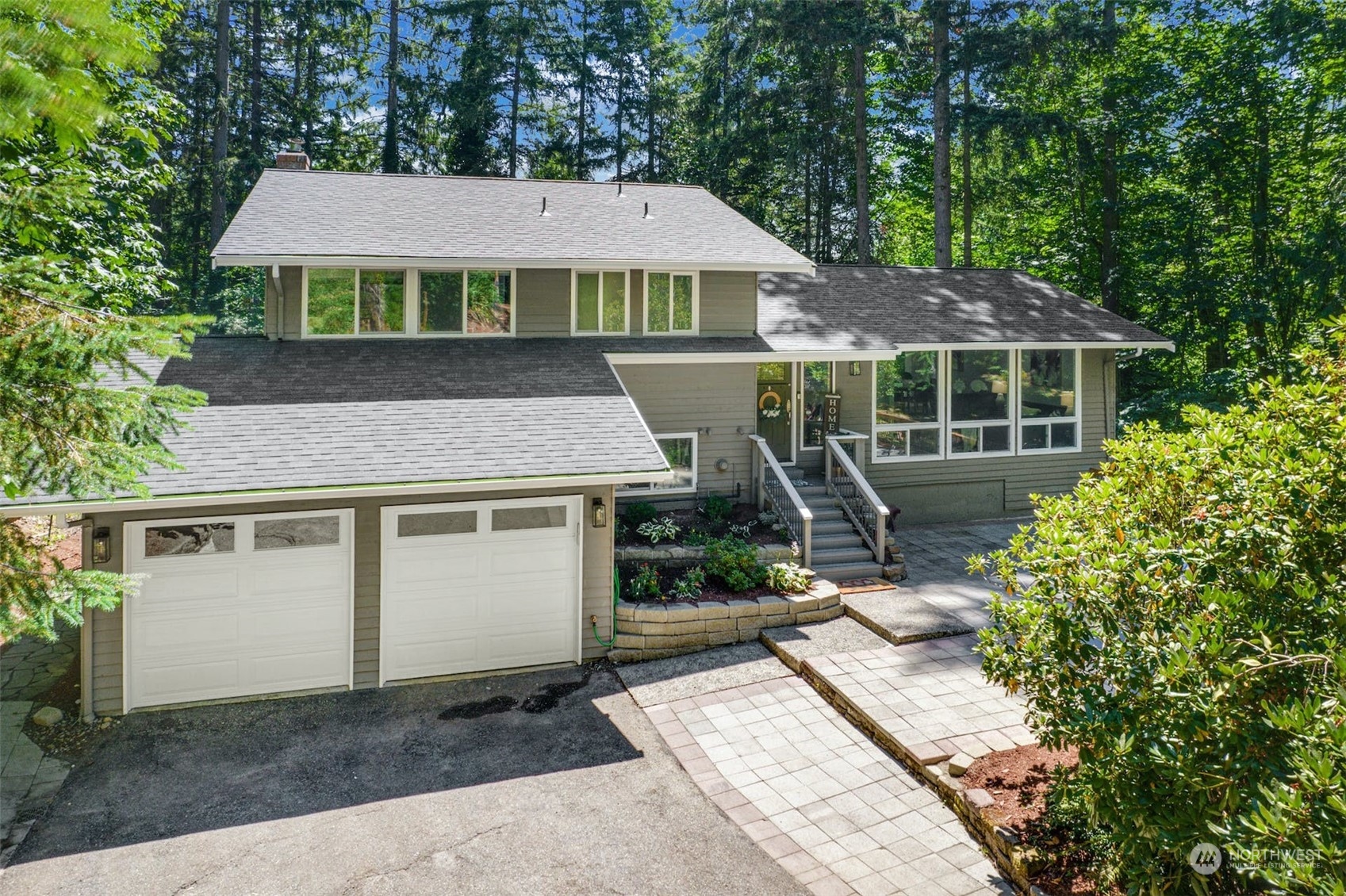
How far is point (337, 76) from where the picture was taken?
85.2 feet

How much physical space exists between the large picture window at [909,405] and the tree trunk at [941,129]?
6885mm

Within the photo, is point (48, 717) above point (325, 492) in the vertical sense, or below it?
below

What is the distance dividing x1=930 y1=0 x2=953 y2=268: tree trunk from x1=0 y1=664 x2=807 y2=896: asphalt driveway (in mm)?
16414

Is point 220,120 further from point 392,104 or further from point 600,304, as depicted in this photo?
point 600,304

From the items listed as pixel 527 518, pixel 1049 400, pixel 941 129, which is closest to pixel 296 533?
pixel 527 518

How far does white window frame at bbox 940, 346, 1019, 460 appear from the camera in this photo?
14.3 meters

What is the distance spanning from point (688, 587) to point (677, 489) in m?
2.66

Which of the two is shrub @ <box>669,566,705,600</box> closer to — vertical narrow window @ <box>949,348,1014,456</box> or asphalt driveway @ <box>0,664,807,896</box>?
asphalt driveway @ <box>0,664,807,896</box>

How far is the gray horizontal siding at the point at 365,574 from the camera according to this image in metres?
7.66

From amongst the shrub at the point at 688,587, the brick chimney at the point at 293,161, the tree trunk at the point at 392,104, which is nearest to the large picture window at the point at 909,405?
the shrub at the point at 688,587

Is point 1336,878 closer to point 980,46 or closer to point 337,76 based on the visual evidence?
point 980,46

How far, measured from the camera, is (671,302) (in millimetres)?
12531

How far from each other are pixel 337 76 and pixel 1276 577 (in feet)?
95.9

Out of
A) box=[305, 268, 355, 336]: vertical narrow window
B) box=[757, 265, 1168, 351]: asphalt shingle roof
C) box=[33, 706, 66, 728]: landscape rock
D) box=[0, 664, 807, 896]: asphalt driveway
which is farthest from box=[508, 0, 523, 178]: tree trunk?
box=[33, 706, 66, 728]: landscape rock
